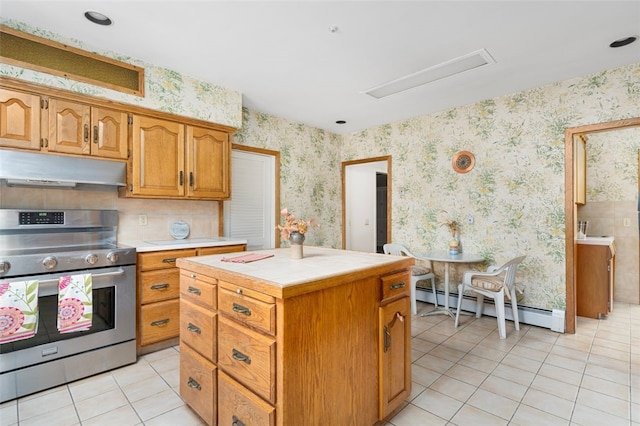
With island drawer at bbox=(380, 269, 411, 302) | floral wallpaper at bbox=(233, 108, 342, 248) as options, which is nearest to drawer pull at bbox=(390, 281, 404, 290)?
island drawer at bbox=(380, 269, 411, 302)

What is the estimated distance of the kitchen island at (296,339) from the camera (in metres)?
1.32

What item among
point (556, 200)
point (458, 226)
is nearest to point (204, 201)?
point (458, 226)

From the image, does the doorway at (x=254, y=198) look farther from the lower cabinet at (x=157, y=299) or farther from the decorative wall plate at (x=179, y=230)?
the lower cabinet at (x=157, y=299)

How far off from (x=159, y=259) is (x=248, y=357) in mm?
1688

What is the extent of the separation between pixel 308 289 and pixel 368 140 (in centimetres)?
402

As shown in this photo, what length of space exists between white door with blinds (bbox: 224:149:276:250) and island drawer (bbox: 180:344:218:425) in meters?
2.12

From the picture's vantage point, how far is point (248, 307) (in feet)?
4.71

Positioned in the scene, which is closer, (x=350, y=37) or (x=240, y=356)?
(x=240, y=356)

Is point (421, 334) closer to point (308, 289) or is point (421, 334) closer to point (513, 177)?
point (513, 177)

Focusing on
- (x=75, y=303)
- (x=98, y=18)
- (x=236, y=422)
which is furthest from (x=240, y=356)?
(x=98, y=18)

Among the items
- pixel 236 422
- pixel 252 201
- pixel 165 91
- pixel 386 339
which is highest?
pixel 165 91

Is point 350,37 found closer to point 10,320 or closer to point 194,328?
point 194,328

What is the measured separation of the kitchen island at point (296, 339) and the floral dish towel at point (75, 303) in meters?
0.86

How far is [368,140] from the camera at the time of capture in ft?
16.4
